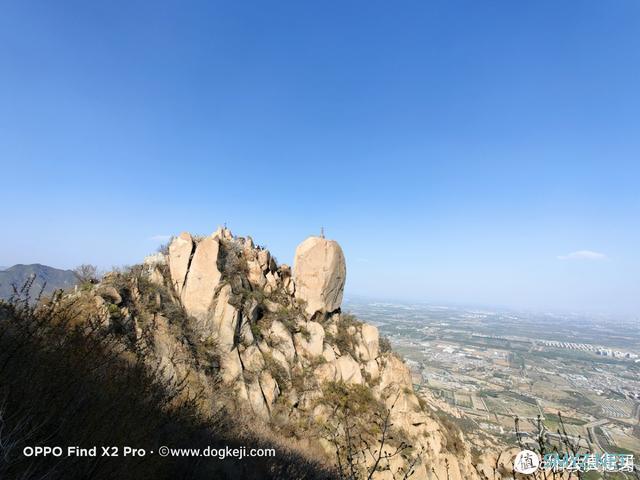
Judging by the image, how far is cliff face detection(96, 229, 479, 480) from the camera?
15.4m

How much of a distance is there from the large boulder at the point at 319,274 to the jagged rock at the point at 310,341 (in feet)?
5.22

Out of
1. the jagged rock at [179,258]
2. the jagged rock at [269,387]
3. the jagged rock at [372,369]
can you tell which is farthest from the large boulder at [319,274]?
the jagged rock at [179,258]

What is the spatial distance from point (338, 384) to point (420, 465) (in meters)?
5.82

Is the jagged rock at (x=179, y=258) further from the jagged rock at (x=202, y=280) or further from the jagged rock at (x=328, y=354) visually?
the jagged rock at (x=328, y=354)

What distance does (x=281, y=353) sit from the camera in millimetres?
18859

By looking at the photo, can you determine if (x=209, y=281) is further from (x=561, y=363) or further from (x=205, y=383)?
(x=561, y=363)

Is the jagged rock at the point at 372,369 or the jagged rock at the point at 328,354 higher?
the jagged rock at the point at 328,354

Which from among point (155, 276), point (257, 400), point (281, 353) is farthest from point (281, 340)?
point (155, 276)

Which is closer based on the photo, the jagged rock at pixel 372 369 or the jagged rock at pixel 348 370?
the jagged rock at pixel 348 370

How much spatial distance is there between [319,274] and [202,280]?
28.7ft

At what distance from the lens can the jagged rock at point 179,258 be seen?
19047 mm

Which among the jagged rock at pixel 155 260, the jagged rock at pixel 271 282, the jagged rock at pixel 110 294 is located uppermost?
the jagged rock at pixel 155 260

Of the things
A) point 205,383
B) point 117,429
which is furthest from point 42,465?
point 205,383

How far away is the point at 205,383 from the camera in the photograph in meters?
14.0
